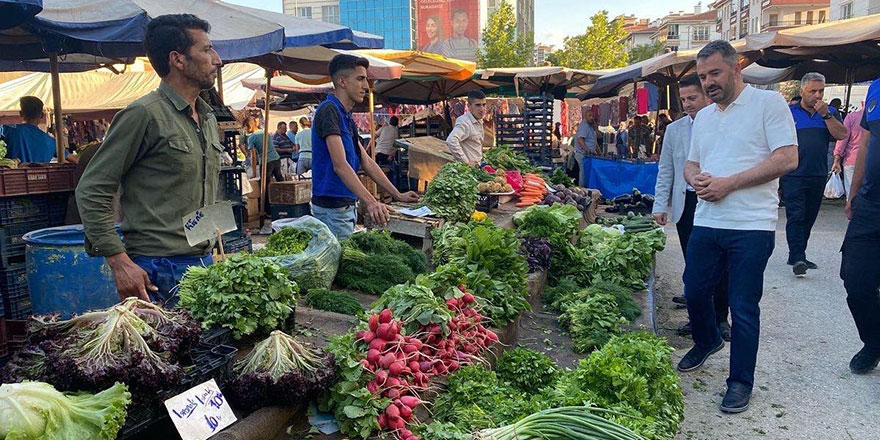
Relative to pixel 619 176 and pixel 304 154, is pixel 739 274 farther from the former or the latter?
pixel 304 154

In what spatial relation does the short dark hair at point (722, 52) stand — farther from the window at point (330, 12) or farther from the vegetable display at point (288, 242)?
the window at point (330, 12)

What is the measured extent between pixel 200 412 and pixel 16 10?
354 cm

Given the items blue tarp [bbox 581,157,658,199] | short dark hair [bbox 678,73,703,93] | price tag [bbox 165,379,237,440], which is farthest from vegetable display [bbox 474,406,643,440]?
blue tarp [bbox 581,157,658,199]

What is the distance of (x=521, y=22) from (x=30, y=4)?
121705 millimetres

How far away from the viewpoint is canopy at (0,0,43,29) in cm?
418

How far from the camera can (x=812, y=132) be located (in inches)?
322

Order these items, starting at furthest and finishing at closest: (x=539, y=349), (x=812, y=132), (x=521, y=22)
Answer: (x=521, y=22)
(x=812, y=132)
(x=539, y=349)

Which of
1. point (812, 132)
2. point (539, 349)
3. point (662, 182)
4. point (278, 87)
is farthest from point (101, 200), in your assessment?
point (278, 87)

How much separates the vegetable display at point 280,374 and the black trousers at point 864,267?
13.3 ft

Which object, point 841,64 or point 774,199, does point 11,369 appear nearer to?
point 774,199

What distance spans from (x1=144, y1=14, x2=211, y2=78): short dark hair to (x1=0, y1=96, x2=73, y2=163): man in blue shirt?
20.0 ft

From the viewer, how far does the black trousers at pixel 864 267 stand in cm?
455

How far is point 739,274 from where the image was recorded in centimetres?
415

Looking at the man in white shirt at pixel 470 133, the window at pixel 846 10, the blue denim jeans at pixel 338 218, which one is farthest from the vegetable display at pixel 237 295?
the window at pixel 846 10
